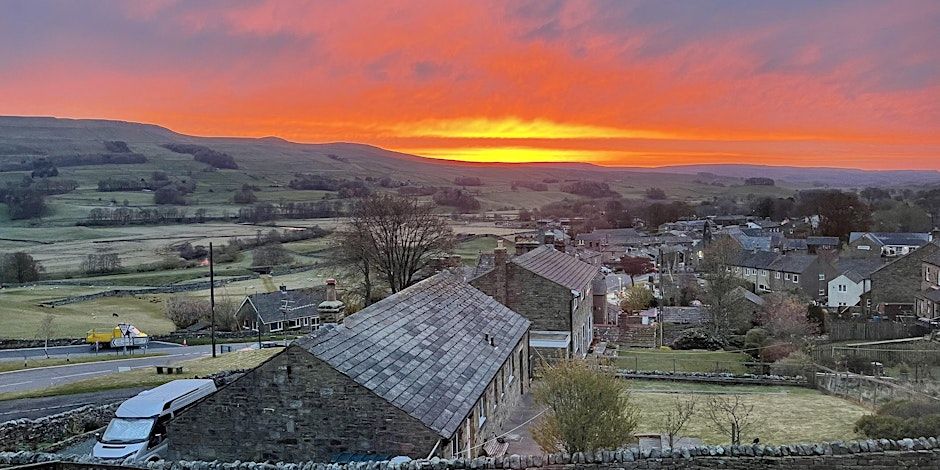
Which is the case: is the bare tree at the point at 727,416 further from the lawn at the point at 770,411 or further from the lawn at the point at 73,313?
the lawn at the point at 73,313

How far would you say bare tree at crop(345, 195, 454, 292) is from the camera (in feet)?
164

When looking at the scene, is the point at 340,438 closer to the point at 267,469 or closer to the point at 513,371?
the point at 267,469

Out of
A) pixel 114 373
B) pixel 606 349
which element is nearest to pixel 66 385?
pixel 114 373

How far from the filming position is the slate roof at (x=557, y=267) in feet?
107

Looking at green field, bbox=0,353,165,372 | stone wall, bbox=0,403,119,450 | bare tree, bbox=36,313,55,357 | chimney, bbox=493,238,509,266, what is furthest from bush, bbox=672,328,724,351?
bare tree, bbox=36,313,55,357

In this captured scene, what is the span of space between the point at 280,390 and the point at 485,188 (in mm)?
160995

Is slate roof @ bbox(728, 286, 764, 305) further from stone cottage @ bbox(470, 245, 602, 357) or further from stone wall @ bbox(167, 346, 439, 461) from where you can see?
stone wall @ bbox(167, 346, 439, 461)

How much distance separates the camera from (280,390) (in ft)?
45.9

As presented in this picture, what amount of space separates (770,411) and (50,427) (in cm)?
2678

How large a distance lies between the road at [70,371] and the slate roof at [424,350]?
21215mm

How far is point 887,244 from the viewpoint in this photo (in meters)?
82.1

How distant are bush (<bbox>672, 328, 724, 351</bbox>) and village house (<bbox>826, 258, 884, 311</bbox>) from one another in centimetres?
1944

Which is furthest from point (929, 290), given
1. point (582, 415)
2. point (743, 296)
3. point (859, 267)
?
point (582, 415)

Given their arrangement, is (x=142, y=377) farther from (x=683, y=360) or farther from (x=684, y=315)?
(x=684, y=315)
